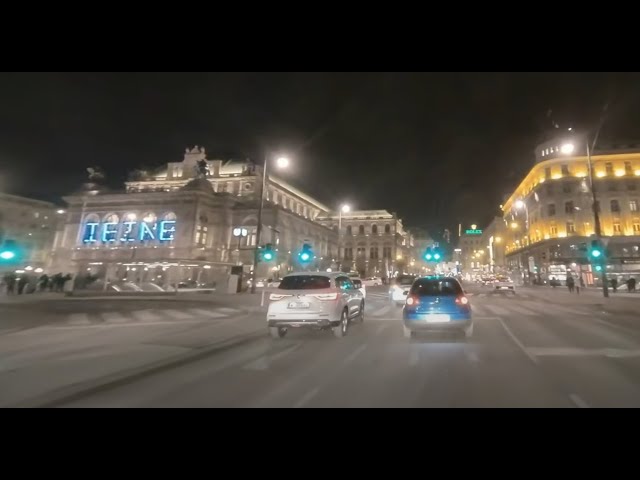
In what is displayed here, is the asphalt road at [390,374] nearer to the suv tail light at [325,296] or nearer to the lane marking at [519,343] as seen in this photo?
the lane marking at [519,343]

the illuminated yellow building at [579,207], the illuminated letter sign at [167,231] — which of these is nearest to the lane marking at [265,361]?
the illuminated letter sign at [167,231]

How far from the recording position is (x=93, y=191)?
212 ft

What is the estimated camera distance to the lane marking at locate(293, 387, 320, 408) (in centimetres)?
537

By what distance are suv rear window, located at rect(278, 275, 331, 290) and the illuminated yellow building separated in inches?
2157

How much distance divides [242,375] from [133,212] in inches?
2377

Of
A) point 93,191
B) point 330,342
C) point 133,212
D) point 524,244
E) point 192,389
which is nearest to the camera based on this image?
point 192,389

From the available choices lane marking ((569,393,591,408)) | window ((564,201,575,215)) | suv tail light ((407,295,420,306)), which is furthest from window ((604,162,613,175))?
lane marking ((569,393,591,408))

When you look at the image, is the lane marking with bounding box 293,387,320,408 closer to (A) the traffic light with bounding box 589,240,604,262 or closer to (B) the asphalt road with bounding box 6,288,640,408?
(B) the asphalt road with bounding box 6,288,640,408

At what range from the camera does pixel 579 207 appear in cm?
6203

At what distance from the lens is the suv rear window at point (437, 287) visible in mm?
10637

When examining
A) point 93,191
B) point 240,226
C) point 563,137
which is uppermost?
point 563,137

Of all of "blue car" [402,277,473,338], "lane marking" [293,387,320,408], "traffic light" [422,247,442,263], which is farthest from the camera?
"traffic light" [422,247,442,263]
